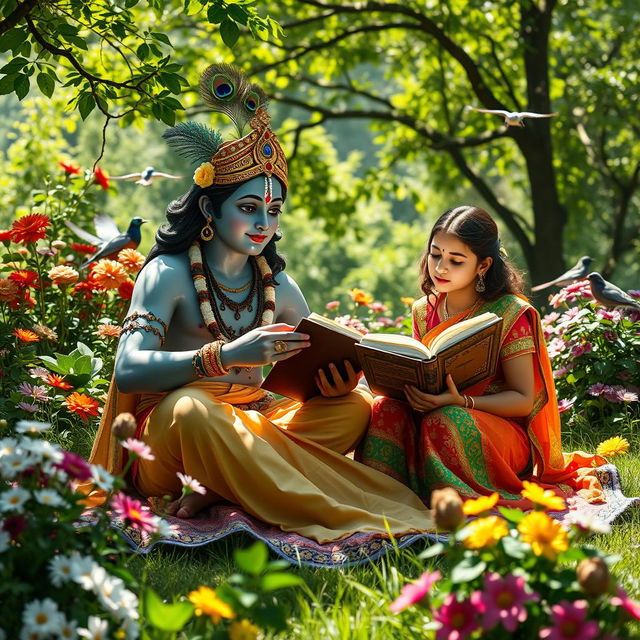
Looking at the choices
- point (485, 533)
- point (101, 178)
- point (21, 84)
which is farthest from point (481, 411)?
point (101, 178)

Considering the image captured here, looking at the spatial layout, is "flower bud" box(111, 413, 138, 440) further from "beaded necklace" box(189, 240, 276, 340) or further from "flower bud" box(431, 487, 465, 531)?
"beaded necklace" box(189, 240, 276, 340)

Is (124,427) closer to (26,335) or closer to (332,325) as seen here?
(332,325)

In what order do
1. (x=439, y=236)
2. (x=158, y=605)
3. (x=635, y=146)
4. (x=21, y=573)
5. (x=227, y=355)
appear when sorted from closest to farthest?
(x=158, y=605), (x=21, y=573), (x=227, y=355), (x=439, y=236), (x=635, y=146)

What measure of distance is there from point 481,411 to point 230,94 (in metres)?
1.59

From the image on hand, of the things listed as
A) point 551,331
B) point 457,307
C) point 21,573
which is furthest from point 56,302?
point 21,573

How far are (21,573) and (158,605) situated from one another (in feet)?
1.40

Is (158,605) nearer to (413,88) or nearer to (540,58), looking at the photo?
(540,58)

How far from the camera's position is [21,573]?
2.13m

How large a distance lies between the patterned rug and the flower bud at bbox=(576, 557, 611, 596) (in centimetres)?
108

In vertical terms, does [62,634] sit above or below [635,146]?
below

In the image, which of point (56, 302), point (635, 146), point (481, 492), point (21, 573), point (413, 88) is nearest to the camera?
point (21, 573)

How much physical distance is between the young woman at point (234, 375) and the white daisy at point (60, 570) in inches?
46.5

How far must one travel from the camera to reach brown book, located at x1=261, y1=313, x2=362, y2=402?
3309 mm

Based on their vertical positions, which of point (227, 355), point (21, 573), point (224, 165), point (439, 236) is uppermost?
point (224, 165)
